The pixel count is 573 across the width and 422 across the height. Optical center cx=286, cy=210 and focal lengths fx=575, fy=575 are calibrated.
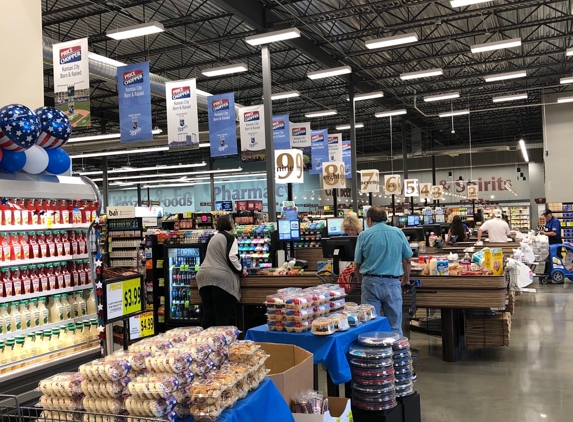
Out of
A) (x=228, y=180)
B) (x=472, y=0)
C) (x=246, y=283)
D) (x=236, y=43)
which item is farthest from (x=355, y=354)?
(x=228, y=180)

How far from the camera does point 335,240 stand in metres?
6.63

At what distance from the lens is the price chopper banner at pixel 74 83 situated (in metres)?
9.55

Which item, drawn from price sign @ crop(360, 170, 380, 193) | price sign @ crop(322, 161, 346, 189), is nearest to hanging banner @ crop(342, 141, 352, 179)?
price sign @ crop(360, 170, 380, 193)

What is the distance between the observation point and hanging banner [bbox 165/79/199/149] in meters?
11.7

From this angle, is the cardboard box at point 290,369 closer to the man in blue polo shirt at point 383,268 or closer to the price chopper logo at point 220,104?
the man in blue polo shirt at point 383,268

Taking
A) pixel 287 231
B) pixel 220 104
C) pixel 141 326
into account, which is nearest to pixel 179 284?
pixel 141 326

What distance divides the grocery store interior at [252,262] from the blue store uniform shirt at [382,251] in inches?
4.0

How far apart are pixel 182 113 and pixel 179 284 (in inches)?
172

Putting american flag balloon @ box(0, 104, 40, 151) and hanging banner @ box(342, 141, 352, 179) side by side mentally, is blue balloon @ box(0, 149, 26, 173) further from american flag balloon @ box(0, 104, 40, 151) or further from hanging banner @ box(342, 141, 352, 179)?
hanging banner @ box(342, 141, 352, 179)

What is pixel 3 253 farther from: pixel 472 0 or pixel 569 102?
pixel 569 102

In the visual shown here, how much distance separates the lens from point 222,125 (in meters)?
12.6

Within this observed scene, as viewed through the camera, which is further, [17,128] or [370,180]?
[370,180]

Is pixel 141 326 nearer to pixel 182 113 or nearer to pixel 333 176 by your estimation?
pixel 182 113

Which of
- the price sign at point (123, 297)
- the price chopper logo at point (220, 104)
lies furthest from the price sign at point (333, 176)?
the price sign at point (123, 297)
